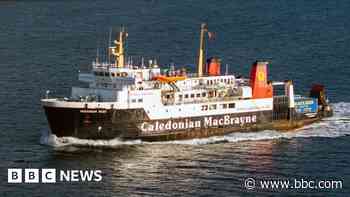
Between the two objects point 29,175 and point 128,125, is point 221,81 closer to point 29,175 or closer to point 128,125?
point 128,125

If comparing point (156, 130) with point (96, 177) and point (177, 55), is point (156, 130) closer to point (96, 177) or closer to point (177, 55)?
point (96, 177)

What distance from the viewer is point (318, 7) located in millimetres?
191375

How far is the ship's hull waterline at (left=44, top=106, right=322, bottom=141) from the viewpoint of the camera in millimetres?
97750

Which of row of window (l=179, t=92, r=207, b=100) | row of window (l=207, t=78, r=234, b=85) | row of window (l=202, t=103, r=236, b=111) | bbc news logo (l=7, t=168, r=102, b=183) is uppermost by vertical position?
row of window (l=207, t=78, r=234, b=85)

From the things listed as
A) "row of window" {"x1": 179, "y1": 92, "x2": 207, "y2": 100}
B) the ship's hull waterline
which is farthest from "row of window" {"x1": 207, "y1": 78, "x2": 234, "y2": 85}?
→ the ship's hull waterline

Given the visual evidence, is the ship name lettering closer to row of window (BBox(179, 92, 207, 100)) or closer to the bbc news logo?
row of window (BBox(179, 92, 207, 100))

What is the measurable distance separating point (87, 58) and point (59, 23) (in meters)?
30.6

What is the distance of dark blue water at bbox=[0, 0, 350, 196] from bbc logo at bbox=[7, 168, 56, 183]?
1266 millimetres

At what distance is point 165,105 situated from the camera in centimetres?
10125

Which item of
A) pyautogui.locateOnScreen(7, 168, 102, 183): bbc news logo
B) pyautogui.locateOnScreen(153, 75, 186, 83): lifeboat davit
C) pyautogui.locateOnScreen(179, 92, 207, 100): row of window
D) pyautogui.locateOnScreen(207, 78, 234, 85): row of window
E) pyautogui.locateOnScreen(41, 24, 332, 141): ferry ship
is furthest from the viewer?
pyautogui.locateOnScreen(207, 78, 234, 85): row of window

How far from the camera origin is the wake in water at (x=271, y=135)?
9800 centimetres

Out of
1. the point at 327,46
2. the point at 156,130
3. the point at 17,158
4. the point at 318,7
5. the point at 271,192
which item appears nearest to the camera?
the point at 271,192

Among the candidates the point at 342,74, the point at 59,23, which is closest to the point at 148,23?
the point at 59,23

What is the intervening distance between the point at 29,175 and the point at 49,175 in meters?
1.57
